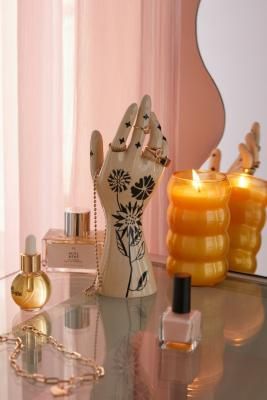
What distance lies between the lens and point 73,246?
3.51ft

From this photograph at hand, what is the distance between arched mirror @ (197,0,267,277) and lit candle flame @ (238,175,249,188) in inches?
1.2

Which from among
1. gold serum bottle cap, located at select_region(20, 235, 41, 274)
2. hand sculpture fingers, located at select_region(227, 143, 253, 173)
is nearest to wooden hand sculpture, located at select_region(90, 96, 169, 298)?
gold serum bottle cap, located at select_region(20, 235, 41, 274)

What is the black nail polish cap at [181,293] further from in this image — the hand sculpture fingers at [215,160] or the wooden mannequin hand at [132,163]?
the hand sculpture fingers at [215,160]

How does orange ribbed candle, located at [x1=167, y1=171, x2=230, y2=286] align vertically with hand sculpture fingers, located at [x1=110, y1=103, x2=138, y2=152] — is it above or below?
below

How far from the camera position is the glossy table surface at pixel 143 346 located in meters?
0.75

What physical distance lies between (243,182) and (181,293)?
0.34 m

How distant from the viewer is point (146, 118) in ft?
3.17

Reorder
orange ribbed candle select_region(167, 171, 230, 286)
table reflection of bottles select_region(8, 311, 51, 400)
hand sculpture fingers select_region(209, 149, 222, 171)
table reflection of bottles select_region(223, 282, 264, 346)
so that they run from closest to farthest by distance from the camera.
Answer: table reflection of bottles select_region(8, 311, 51, 400), table reflection of bottles select_region(223, 282, 264, 346), orange ribbed candle select_region(167, 171, 230, 286), hand sculpture fingers select_region(209, 149, 222, 171)

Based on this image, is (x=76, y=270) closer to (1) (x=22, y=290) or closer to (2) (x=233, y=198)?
(1) (x=22, y=290)

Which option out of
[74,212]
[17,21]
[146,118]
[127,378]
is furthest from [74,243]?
[17,21]

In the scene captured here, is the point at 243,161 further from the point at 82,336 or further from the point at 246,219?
the point at 82,336

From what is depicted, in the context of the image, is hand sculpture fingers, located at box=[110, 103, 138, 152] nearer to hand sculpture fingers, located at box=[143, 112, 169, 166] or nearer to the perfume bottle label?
hand sculpture fingers, located at box=[143, 112, 169, 166]

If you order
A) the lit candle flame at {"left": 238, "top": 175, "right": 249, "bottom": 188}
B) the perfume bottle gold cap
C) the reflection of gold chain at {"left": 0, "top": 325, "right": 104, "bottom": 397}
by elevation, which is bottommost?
the reflection of gold chain at {"left": 0, "top": 325, "right": 104, "bottom": 397}

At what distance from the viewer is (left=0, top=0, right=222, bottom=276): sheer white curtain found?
1.27m
